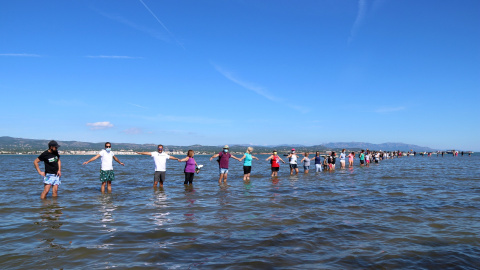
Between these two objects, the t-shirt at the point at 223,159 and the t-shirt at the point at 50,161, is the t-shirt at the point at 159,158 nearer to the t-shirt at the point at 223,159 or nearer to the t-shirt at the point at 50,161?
the t-shirt at the point at 223,159

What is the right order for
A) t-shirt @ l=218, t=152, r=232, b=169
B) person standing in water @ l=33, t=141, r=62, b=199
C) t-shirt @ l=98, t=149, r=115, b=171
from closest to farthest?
person standing in water @ l=33, t=141, r=62, b=199
t-shirt @ l=98, t=149, r=115, b=171
t-shirt @ l=218, t=152, r=232, b=169

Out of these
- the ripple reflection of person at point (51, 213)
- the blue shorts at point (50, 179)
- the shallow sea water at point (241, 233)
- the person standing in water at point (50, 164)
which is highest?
the person standing in water at point (50, 164)

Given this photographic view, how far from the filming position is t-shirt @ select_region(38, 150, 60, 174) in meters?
10.6

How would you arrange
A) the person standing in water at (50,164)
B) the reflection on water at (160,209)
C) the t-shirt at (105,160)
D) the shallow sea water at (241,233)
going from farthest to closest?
the t-shirt at (105,160) < the person standing in water at (50,164) < the reflection on water at (160,209) < the shallow sea water at (241,233)

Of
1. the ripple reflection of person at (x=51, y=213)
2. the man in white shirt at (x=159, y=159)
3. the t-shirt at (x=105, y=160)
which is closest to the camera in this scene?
the ripple reflection of person at (x=51, y=213)

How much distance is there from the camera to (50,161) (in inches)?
419

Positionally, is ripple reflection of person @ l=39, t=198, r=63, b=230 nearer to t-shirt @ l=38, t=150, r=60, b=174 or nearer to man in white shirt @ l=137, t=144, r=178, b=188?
t-shirt @ l=38, t=150, r=60, b=174

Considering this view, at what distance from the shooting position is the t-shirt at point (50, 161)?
1062 cm

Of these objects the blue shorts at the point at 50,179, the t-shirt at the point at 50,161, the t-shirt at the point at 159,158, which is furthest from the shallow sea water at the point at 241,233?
the t-shirt at the point at 159,158

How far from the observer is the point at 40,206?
31.9 feet

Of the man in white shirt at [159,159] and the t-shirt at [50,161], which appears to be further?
the man in white shirt at [159,159]

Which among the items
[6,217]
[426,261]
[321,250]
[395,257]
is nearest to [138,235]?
[321,250]

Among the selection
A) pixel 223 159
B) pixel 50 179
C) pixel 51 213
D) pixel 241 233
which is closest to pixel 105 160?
pixel 50 179

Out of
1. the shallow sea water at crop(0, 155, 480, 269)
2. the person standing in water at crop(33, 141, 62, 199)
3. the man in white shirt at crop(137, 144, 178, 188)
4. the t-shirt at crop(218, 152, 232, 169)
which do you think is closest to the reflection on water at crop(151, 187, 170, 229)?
the shallow sea water at crop(0, 155, 480, 269)
